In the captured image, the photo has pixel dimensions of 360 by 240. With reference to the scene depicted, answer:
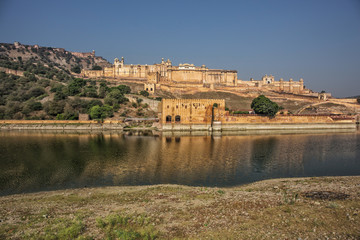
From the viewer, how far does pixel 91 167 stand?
1384 centimetres

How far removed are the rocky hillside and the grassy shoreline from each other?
278 ft

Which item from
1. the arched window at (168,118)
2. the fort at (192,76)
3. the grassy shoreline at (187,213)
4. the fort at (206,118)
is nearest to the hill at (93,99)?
the fort at (192,76)

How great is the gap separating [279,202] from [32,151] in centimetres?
1798

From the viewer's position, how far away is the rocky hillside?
93475 millimetres

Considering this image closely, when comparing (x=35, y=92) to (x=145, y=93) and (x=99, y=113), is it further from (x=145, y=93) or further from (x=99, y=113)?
(x=145, y=93)

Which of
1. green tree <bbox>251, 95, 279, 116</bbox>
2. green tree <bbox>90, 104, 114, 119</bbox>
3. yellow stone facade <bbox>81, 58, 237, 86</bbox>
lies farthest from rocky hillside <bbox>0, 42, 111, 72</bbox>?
green tree <bbox>251, 95, 279, 116</bbox>

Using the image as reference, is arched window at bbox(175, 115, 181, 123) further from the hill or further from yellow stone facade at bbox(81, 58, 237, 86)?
yellow stone facade at bbox(81, 58, 237, 86)

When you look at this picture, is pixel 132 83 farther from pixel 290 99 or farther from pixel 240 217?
pixel 240 217

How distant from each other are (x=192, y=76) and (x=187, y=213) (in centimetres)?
6199

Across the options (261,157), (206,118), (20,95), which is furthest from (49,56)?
(261,157)

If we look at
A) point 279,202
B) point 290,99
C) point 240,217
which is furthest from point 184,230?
point 290,99

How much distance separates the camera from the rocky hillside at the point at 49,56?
93.5 m

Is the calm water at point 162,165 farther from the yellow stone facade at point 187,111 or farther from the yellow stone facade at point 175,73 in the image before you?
the yellow stone facade at point 175,73

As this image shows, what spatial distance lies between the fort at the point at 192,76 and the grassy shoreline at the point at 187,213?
5529 centimetres
